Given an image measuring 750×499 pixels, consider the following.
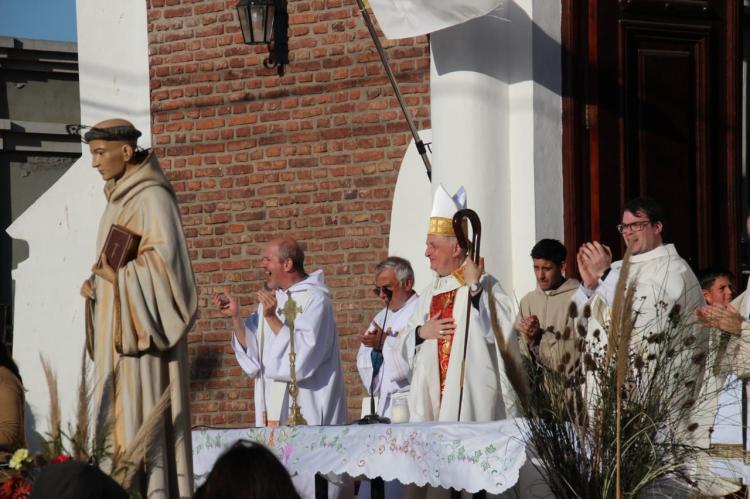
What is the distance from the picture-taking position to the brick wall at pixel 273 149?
10.9 metres

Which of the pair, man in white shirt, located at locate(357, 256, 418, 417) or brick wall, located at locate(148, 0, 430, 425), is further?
brick wall, located at locate(148, 0, 430, 425)

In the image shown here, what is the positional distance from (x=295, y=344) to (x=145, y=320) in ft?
9.31

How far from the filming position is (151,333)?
6293 millimetres

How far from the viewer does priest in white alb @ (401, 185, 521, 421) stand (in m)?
7.67

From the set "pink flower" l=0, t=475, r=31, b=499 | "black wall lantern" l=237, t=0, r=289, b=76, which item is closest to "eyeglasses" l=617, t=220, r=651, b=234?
"pink flower" l=0, t=475, r=31, b=499

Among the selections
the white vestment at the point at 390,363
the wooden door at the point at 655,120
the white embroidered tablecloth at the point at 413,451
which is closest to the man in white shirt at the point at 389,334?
the white vestment at the point at 390,363

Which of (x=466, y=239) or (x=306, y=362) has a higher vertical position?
(x=466, y=239)

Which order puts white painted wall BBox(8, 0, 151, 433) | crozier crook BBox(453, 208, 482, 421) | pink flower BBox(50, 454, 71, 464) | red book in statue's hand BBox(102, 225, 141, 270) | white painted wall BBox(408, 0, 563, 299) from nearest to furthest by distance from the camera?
1. pink flower BBox(50, 454, 71, 464)
2. red book in statue's hand BBox(102, 225, 141, 270)
3. crozier crook BBox(453, 208, 482, 421)
4. white painted wall BBox(408, 0, 563, 299)
5. white painted wall BBox(8, 0, 151, 433)

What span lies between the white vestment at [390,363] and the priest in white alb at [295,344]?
0.28 meters

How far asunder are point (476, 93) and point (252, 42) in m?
2.31

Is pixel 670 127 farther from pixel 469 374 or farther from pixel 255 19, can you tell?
pixel 255 19

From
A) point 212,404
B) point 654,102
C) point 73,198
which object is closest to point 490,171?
point 654,102

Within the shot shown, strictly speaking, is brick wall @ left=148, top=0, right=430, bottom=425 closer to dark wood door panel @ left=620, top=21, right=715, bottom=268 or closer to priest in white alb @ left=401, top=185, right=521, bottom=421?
dark wood door panel @ left=620, top=21, right=715, bottom=268

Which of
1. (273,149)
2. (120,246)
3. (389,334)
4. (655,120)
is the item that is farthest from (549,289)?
(273,149)
